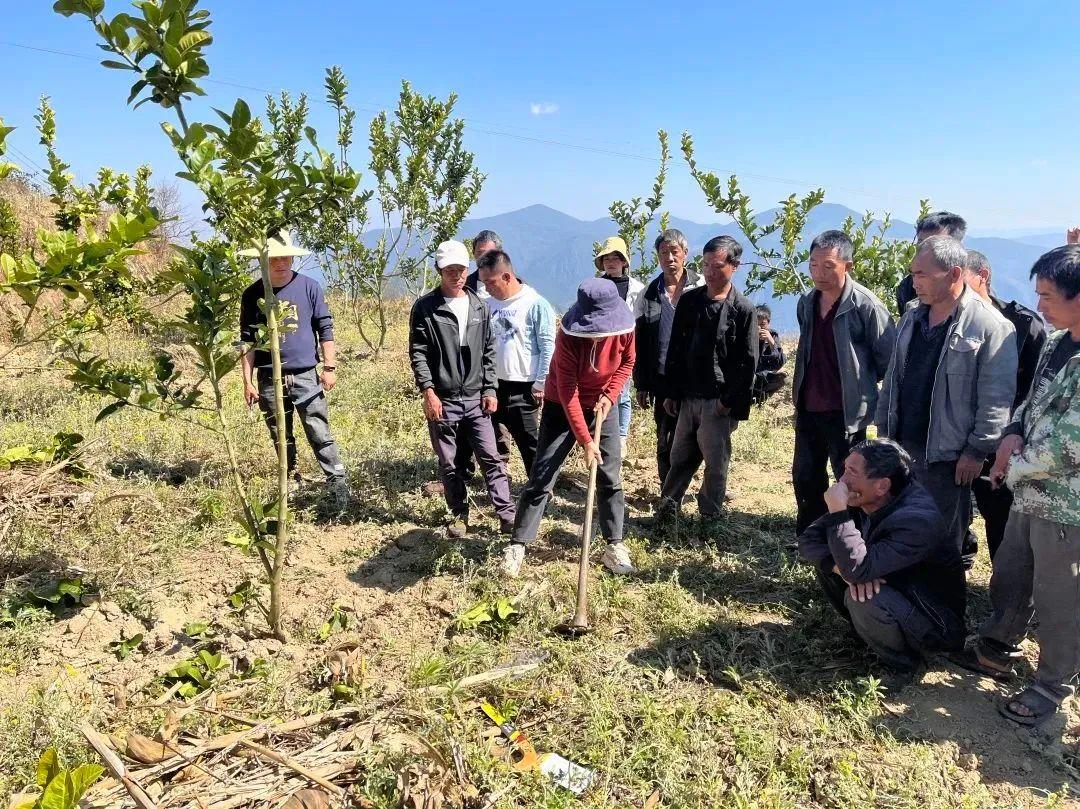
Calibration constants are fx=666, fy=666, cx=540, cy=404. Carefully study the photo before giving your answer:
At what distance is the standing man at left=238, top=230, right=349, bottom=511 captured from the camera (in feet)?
14.8

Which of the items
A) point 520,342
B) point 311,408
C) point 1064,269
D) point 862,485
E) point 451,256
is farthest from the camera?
point 311,408

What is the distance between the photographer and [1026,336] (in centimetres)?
354

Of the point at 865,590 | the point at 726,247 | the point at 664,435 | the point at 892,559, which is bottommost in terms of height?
the point at 865,590

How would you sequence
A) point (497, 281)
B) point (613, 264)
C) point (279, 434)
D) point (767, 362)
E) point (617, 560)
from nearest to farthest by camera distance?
point (279, 434) < point (617, 560) < point (497, 281) < point (613, 264) < point (767, 362)

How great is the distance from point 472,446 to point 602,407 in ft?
3.57

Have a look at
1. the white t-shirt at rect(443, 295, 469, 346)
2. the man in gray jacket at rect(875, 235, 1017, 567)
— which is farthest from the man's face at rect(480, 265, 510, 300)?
the man in gray jacket at rect(875, 235, 1017, 567)

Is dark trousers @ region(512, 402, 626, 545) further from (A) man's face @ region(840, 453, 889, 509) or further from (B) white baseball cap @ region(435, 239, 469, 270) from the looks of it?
(A) man's face @ region(840, 453, 889, 509)

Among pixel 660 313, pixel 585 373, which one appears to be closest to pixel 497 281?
pixel 585 373

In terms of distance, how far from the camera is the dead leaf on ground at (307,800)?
2.14 metres

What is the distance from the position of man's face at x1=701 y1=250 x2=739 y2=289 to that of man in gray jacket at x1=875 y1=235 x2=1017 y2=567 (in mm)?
1060

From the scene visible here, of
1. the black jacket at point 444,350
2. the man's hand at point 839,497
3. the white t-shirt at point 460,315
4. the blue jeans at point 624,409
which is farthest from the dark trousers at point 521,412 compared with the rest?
the man's hand at point 839,497

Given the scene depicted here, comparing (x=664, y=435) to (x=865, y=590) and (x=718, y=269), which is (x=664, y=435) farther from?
(x=865, y=590)

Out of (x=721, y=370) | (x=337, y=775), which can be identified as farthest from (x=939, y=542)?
(x=337, y=775)

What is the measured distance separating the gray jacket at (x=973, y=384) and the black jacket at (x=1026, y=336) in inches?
23.3
